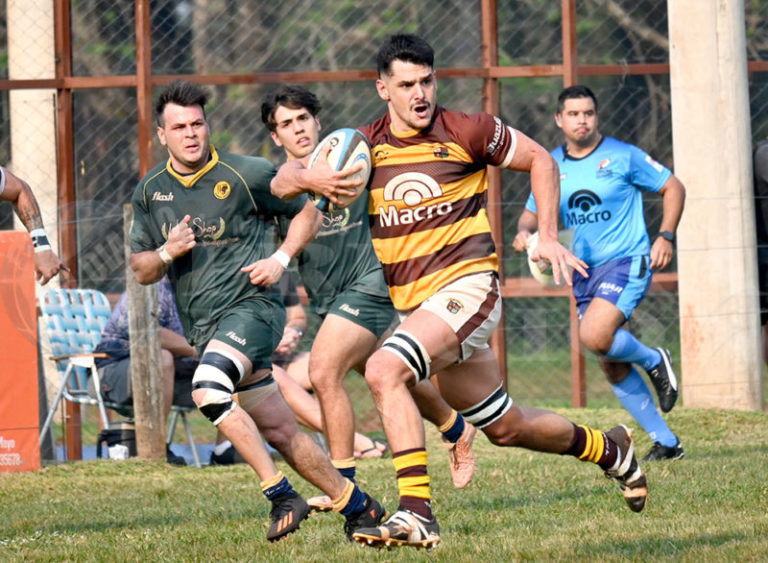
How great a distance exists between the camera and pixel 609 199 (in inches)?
362

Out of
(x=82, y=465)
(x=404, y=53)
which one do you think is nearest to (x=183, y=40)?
(x=82, y=465)

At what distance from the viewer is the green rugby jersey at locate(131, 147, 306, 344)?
684 cm

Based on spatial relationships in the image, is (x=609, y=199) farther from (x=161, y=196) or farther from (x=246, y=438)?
(x=246, y=438)

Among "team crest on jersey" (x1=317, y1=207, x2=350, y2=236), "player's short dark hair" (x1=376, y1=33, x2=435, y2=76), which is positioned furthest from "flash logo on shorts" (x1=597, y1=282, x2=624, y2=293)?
"player's short dark hair" (x1=376, y1=33, x2=435, y2=76)

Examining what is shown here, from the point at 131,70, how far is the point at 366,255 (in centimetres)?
1262

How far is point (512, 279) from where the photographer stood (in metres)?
11.9

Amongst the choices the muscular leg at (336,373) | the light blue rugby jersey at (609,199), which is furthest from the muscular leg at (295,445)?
the light blue rugby jersey at (609,199)

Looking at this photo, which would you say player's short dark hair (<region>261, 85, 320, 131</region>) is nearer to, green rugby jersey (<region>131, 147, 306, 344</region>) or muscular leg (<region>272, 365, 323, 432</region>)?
green rugby jersey (<region>131, 147, 306, 344</region>)

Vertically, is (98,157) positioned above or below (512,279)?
above

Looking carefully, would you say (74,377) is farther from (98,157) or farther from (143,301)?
(98,157)

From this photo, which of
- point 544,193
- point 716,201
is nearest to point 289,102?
point 544,193

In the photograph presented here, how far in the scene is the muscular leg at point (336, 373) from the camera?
7.49m

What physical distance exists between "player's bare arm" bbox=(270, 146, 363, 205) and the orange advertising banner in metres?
4.32

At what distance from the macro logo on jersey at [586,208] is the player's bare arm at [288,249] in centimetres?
281
